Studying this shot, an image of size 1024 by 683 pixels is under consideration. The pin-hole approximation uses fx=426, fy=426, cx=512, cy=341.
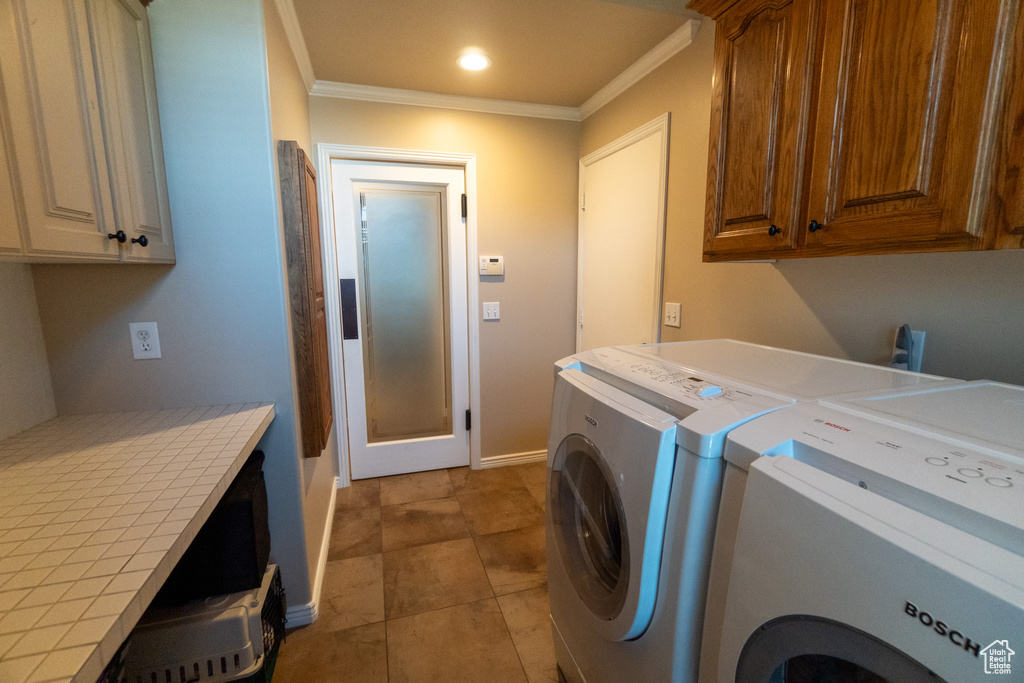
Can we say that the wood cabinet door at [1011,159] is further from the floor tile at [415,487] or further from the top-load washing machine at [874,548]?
the floor tile at [415,487]

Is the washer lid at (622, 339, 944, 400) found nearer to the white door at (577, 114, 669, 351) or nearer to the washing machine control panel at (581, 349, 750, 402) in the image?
the washing machine control panel at (581, 349, 750, 402)

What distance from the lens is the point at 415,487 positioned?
8.68 ft

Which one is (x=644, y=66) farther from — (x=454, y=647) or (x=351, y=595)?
(x=351, y=595)

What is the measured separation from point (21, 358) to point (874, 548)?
197cm

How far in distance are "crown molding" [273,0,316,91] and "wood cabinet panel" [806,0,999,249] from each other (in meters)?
1.77

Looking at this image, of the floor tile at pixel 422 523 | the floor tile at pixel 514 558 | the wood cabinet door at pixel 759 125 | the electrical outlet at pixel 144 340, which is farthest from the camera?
the floor tile at pixel 422 523

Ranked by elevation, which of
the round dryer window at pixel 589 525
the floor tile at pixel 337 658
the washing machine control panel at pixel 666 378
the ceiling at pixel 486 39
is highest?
the ceiling at pixel 486 39

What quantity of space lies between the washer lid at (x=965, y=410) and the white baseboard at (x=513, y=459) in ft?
7.58

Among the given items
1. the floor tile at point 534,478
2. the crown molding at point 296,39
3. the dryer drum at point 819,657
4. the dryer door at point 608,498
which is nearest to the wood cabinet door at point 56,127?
the crown molding at point 296,39

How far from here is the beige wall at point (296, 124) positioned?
4.71ft

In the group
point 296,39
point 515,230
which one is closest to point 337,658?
point 515,230

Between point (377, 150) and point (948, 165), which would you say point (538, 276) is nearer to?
point (377, 150)

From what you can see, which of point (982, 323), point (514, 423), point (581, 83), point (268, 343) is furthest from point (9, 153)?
point (514, 423)

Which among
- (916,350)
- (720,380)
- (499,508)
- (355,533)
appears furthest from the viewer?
(499,508)
